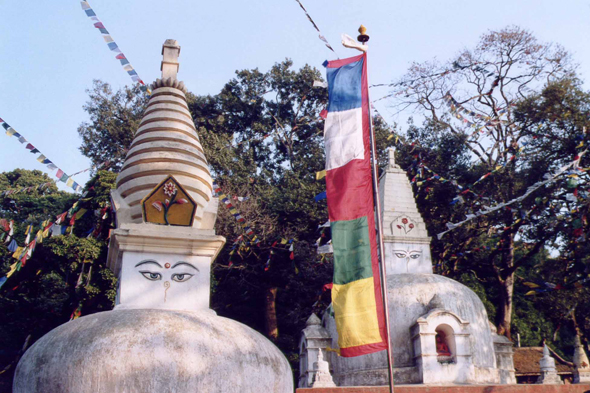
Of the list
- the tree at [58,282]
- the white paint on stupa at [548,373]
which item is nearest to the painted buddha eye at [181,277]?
the tree at [58,282]

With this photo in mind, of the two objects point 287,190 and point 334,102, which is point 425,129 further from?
point 334,102

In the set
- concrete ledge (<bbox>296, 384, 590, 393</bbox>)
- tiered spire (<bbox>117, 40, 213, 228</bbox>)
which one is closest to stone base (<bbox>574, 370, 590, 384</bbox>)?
concrete ledge (<bbox>296, 384, 590, 393</bbox>)

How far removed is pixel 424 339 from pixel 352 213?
666 centimetres

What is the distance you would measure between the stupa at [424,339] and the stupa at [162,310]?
576 centimetres

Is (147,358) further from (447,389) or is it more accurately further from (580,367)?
(580,367)

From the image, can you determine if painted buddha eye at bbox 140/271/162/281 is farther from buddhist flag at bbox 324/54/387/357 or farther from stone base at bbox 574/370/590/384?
stone base at bbox 574/370/590/384

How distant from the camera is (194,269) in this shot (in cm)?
859

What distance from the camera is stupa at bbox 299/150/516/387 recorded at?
42.3 ft

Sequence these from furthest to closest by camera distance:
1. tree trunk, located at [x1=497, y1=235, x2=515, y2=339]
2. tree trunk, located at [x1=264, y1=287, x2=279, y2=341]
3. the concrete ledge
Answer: tree trunk, located at [x1=264, y1=287, x2=279, y2=341]
tree trunk, located at [x1=497, y1=235, x2=515, y2=339]
the concrete ledge

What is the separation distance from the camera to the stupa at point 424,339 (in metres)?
12.9

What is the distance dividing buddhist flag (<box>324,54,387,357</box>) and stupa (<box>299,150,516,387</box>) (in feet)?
21.0

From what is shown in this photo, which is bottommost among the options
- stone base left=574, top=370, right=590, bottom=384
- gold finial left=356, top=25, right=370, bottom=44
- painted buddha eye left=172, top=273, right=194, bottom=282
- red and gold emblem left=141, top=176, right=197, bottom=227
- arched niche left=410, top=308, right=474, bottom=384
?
stone base left=574, top=370, right=590, bottom=384

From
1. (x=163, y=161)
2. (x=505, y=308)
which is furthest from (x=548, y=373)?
(x=163, y=161)

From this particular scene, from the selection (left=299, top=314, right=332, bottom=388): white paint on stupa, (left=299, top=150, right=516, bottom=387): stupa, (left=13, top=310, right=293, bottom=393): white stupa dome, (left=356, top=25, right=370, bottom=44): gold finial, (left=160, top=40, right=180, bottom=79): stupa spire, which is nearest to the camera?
(left=13, top=310, right=293, bottom=393): white stupa dome
